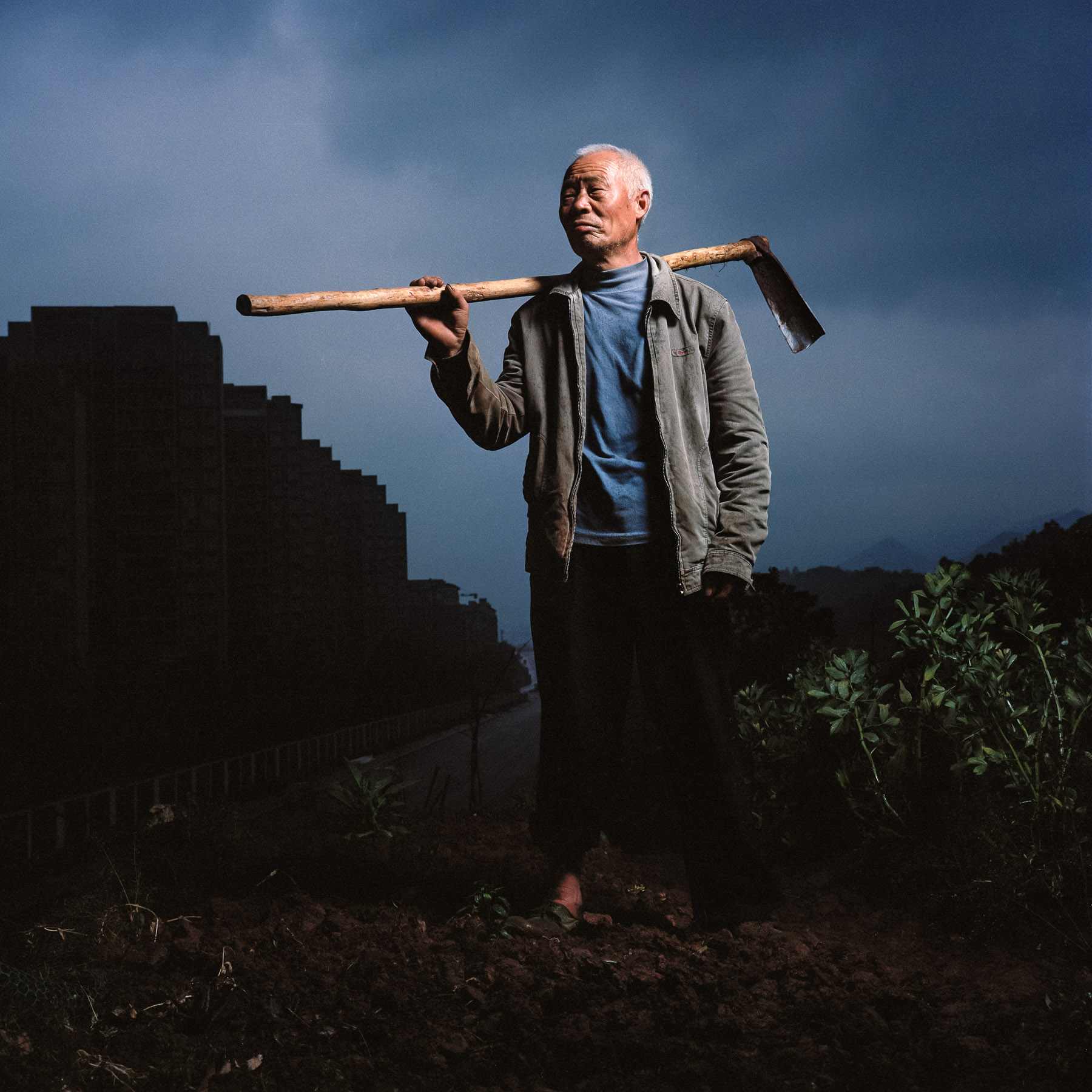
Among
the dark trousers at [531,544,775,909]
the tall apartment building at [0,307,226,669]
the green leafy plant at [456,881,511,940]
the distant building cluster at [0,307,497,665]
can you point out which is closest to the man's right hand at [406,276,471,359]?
the dark trousers at [531,544,775,909]

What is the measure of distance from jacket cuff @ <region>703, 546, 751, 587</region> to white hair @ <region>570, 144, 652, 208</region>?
1256 millimetres

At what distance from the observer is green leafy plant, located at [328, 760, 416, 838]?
391cm

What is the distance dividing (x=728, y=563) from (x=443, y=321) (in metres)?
1.16

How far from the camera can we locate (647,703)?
306cm

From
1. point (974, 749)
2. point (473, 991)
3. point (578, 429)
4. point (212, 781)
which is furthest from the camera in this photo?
point (212, 781)

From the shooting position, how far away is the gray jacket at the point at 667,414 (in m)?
2.86

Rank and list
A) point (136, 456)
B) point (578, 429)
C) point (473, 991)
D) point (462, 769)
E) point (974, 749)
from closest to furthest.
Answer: point (473, 991)
point (578, 429)
point (974, 749)
point (462, 769)
point (136, 456)

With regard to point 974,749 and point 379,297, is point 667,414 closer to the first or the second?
point 379,297

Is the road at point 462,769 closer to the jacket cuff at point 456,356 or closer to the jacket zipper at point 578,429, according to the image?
the jacket zipper at point 578,429

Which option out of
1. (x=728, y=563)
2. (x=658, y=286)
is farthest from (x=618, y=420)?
(x=728, y=563)

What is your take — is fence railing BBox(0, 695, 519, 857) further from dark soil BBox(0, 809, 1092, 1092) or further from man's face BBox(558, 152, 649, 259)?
man's face BBox(558, 152, 649, 259)

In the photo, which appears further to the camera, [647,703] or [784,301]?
[784,301]

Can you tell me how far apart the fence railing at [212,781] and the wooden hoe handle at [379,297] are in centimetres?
197

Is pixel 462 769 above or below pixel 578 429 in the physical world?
below
